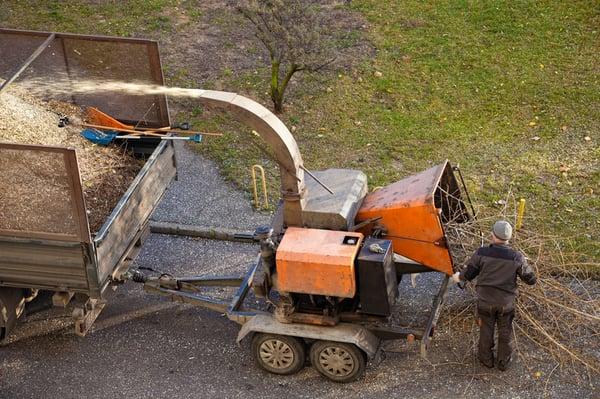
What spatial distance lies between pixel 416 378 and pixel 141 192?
10.3 feet

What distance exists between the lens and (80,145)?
8.30 metres

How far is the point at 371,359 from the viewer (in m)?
7.21

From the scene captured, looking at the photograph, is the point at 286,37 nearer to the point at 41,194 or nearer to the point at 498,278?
the point at 41,194

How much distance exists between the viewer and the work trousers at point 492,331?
6.99 meters

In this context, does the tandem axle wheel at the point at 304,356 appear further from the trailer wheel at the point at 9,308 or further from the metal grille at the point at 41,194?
the trailer wheel at the point at 9,308

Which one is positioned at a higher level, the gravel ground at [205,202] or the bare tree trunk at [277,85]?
the bare tree trunk at [277,85]

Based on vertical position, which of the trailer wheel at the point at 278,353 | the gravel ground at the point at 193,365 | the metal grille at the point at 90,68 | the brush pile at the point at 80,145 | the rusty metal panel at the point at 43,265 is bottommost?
the gravel ground at the point at 193,365

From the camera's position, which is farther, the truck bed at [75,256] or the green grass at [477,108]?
the green grass at [477,108]

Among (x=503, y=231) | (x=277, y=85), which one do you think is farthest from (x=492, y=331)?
(x=277, y=85)

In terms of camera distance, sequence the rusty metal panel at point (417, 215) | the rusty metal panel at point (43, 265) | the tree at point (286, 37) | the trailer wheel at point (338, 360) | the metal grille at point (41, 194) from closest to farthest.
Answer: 1. the metal grille at point (41, 194)
2. the rusty metal panel at point (417, 215)
3. the rusty metal panel at point (43, 265)
4. the trailer wheel at point (338, 360)
5. the tree at point (286, 37)

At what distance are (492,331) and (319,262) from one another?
1.76 metres

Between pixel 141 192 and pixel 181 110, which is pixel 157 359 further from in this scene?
pixel 181 110

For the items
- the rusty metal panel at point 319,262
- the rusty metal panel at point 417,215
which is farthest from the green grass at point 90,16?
the rusty metal panel at point 319,262

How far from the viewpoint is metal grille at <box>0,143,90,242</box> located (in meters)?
6.48
